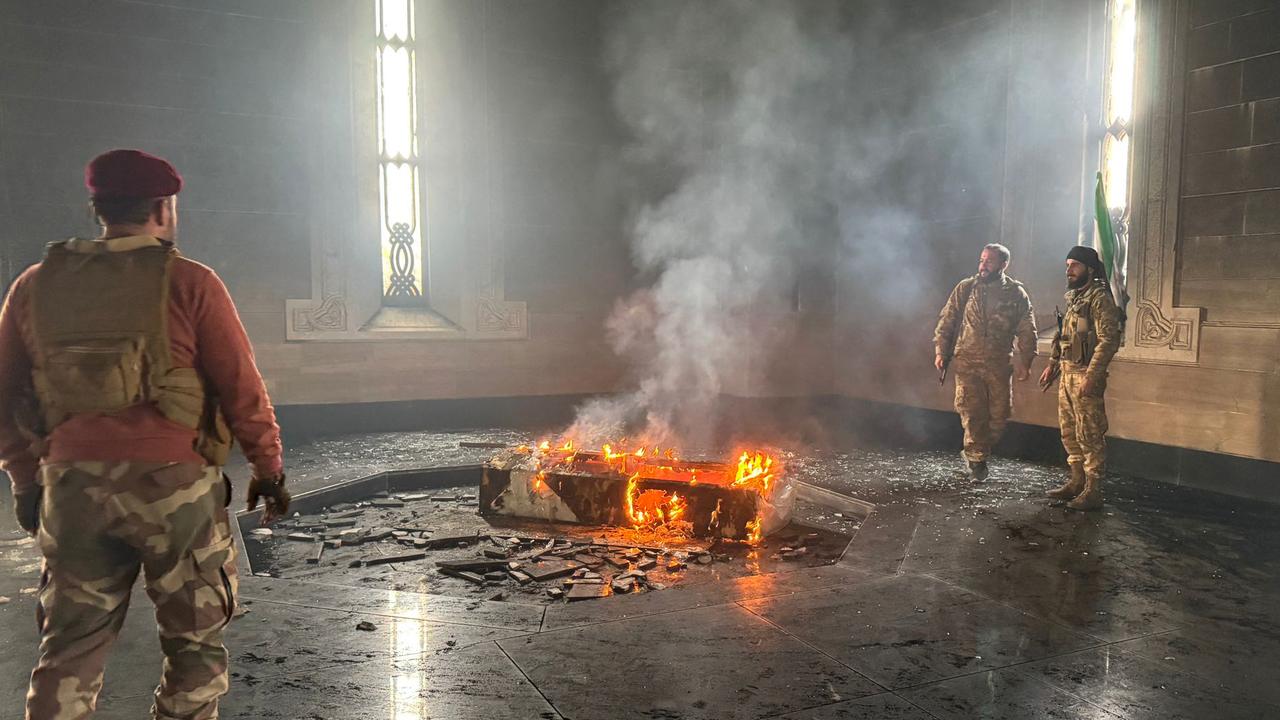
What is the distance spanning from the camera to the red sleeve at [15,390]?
8.15ft

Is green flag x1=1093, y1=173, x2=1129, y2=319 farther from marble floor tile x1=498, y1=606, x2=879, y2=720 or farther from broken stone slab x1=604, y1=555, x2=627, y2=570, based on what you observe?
marble floor tile x1=498, y1=606, x2=879, y2=720

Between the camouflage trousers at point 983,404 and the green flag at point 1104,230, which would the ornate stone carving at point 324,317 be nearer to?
the camouflage trousers at point 983,404

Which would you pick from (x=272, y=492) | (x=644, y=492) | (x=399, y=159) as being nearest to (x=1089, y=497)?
(x=644, y=492)

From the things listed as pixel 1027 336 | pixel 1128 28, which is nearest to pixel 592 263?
pixel 1027 336

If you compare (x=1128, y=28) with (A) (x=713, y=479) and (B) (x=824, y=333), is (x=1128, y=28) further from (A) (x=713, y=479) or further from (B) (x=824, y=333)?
(A) (x=713, y=479)

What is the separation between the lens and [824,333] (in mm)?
12539

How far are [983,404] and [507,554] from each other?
16.2ft

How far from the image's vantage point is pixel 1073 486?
6805 millimetres

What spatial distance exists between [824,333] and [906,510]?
640cm

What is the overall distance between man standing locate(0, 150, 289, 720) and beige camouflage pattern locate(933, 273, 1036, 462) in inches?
271

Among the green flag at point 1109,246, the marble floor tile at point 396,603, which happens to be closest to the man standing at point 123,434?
the marble floor tile at point 396,603

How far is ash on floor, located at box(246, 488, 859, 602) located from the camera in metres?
4.97

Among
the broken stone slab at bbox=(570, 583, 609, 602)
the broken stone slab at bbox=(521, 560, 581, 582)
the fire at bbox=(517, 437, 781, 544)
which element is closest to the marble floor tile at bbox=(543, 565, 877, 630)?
the broken stone slab at bbox=(570, 583, 609, 602)

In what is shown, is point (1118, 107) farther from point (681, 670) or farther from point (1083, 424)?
point (681, 670)
